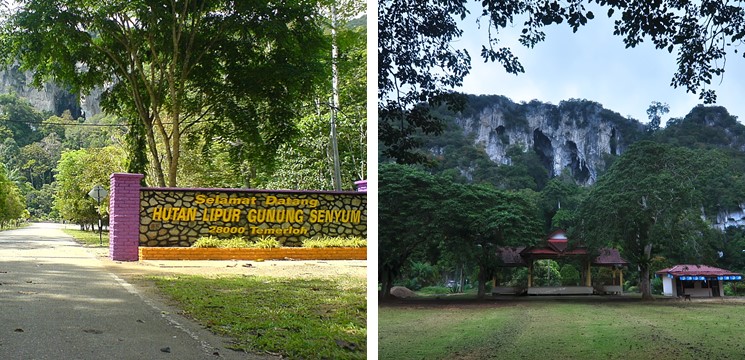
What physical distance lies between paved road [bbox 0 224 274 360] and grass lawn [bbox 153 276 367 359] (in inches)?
5.8

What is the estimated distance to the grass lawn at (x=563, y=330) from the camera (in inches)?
100

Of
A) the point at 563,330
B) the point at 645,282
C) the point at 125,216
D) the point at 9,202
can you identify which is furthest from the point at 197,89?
the point at 645,282

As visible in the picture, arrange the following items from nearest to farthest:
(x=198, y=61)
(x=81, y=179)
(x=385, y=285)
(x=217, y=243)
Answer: (x=385, y=285) < (x=81, y=179) < (x=198, y=61) < (x=217, y=243)

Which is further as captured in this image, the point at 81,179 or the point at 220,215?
the point at 220,215

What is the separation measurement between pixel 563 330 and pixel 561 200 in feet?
1.59

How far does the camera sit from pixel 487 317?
2730 millimetres

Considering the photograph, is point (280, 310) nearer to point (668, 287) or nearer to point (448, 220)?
point (448, 220)

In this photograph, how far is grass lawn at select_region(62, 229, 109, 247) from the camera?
3.94 m

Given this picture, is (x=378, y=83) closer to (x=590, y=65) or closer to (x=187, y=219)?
(x=590, y=65)

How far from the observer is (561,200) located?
8.99 ft

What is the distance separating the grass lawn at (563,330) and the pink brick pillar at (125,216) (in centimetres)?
318

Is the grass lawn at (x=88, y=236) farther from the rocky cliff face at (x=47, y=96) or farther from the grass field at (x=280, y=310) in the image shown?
the rocky cliff face at (x=47, y=96)

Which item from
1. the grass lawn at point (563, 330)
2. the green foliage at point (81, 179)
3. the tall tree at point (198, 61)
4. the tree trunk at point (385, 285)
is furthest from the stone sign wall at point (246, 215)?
the grass lawn at point (563, 330)

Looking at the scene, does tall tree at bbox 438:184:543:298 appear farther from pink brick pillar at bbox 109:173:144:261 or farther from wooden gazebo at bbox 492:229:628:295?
pink brick pillar at bbox 109:173:144:261
